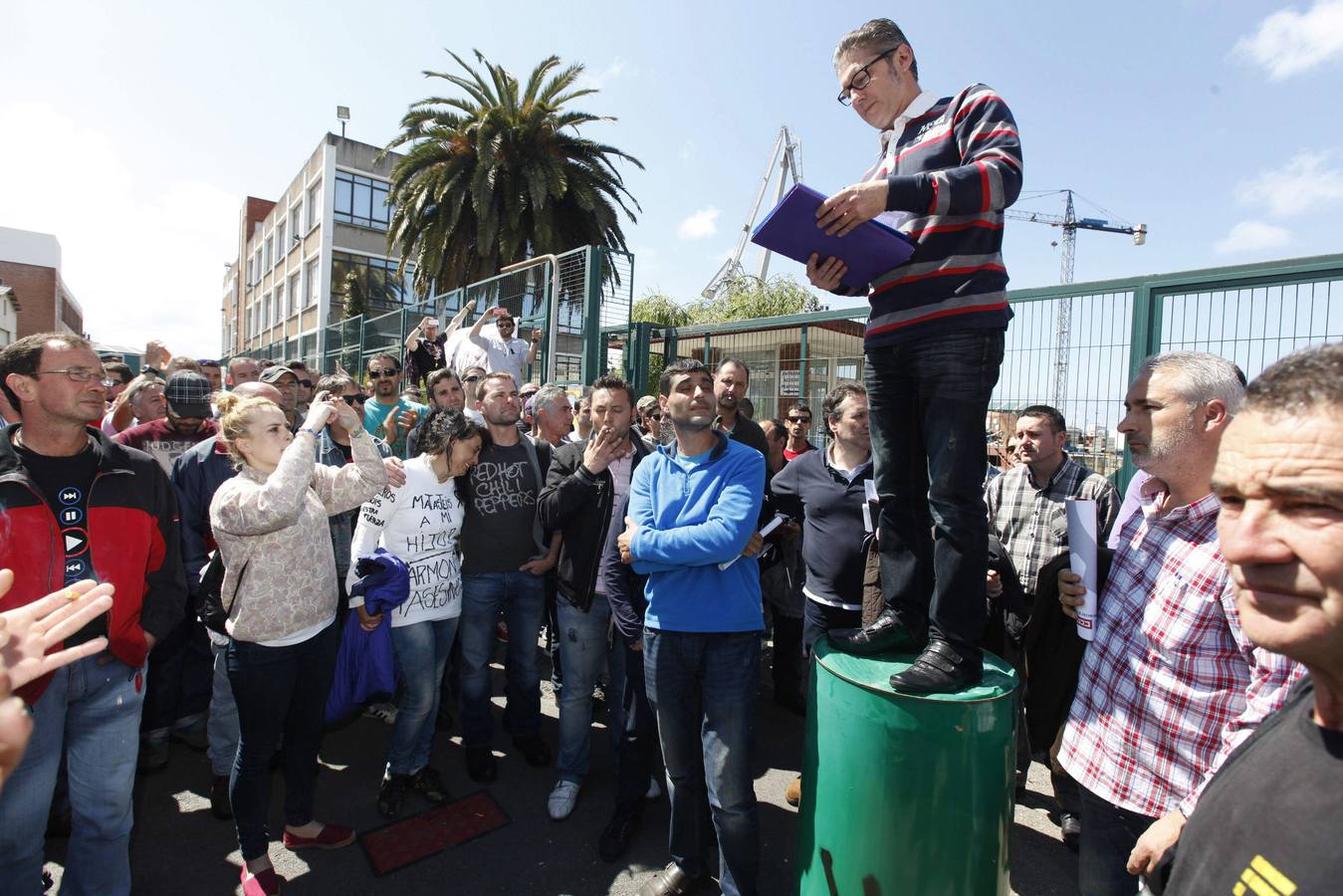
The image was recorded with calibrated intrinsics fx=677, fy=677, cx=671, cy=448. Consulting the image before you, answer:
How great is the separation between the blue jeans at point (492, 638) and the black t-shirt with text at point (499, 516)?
0.28 feet

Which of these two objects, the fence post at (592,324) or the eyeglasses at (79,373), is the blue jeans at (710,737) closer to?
the eyeglasses at (79,373)

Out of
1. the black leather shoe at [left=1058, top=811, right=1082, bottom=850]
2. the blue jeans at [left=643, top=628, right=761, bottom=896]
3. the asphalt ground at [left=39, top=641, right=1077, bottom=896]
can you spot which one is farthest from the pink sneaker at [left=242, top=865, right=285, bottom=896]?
the black leather shoe at [left=1058, top=811, right=1082, bottom=850]

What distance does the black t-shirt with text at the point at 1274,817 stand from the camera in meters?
0.88

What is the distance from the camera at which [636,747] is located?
3260mm

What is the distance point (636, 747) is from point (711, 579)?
1078mm

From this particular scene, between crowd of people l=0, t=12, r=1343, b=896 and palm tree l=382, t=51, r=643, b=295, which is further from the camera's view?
palm tree l=382, t=51, r=643, b=295

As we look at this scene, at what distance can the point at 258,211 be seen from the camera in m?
47.1

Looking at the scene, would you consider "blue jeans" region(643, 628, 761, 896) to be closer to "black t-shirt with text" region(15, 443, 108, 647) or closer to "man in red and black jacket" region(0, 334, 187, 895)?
"man in red and black jacket" region(0, 334, 187, 895)

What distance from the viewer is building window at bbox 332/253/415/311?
29812 mm

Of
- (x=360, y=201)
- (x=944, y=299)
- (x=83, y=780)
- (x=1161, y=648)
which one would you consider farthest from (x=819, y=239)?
(x=360, y=201)

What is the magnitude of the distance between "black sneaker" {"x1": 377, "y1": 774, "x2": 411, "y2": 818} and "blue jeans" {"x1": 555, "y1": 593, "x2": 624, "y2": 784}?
2.62 feet

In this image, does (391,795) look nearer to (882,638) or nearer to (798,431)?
(882,638)

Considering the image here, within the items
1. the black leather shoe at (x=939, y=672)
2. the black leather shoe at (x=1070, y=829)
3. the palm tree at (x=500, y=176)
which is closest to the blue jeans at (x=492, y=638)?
→ the black leather shoe at (x=939, y=672)

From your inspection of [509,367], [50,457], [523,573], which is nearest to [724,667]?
[523,573]
